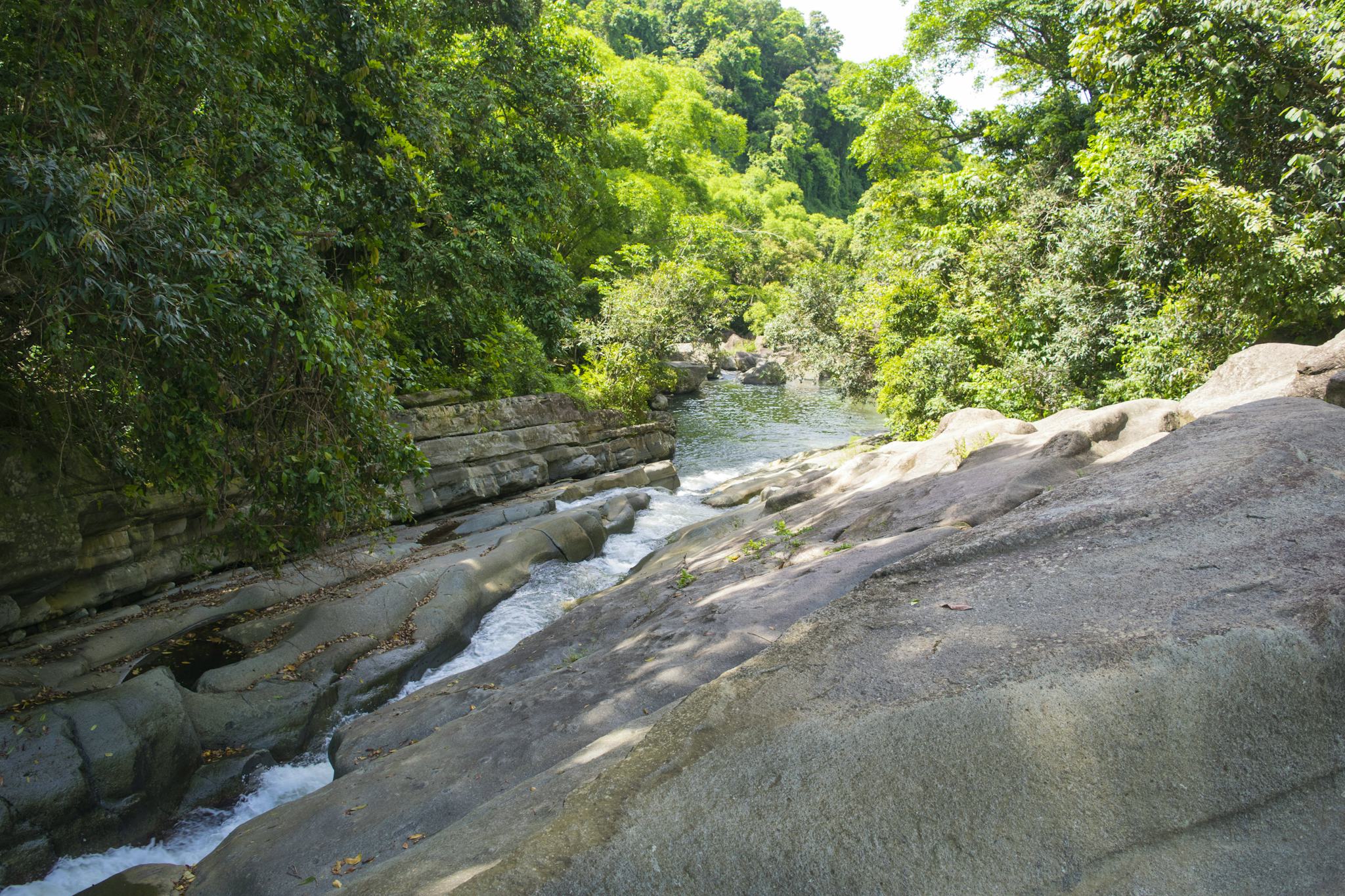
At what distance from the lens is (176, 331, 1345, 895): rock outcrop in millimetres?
2434

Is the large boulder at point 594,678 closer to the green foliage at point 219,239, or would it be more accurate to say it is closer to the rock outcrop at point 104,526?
the green foliage at point 219,239

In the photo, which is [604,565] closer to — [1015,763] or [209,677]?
[209,677]

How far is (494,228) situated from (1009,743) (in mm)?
12474

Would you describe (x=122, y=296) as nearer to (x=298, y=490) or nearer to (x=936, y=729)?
(x=298, y=490)

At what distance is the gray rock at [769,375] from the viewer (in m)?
39.8

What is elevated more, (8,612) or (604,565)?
(8,612)

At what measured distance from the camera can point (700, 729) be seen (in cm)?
308

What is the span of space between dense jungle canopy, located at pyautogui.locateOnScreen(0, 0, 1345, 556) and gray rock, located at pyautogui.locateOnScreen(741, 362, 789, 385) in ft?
38.6

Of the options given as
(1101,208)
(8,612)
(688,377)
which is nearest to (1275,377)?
(1101,208)

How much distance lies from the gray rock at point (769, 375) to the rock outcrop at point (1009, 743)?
3491 cm

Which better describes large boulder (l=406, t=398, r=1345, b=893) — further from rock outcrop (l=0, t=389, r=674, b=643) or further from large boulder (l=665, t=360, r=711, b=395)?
large boulder (l=665, t=360, r=711, b=395)

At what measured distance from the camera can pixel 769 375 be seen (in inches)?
1569

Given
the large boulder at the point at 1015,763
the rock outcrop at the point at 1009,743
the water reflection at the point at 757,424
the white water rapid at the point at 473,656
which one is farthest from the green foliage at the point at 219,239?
the water reflection at the point at 757,424

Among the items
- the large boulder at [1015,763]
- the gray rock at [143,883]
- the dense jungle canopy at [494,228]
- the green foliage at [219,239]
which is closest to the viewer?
the large boulder at [1015,763]
